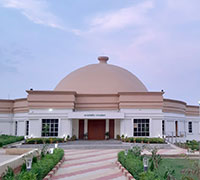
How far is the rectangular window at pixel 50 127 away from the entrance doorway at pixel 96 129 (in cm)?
357

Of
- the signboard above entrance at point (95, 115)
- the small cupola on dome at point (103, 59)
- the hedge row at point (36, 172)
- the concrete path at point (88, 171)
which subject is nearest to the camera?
the hedge row at point (36, 172)

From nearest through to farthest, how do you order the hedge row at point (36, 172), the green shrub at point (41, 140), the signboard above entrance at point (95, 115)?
the hedge row at point (36, 172) < the green shrub at point (41, 140) < the signboard above entrance at point (95, 115)

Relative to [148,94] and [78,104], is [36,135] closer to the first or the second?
[78,104]

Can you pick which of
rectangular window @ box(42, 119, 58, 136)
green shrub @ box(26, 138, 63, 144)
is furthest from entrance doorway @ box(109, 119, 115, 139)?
green shrub @ box(26, 138, 63, 144)

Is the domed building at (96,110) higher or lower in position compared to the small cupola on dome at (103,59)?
lower

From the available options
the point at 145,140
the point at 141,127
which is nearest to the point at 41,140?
the point at 145,140

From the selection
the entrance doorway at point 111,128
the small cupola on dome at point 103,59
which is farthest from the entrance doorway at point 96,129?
the small cupola on dome at point 103,59

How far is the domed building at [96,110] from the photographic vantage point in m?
23.5

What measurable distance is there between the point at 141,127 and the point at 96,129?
179 inches

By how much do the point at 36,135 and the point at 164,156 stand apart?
1220cm

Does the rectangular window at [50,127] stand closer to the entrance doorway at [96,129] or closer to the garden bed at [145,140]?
the entrance doorway at [96,129]

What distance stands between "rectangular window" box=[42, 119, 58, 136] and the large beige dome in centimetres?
506

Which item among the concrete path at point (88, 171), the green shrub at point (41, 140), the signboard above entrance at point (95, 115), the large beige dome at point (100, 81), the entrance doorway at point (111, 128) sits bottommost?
the concrete path at point (88, 171)

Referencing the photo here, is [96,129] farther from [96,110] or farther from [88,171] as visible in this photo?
[88,171]
